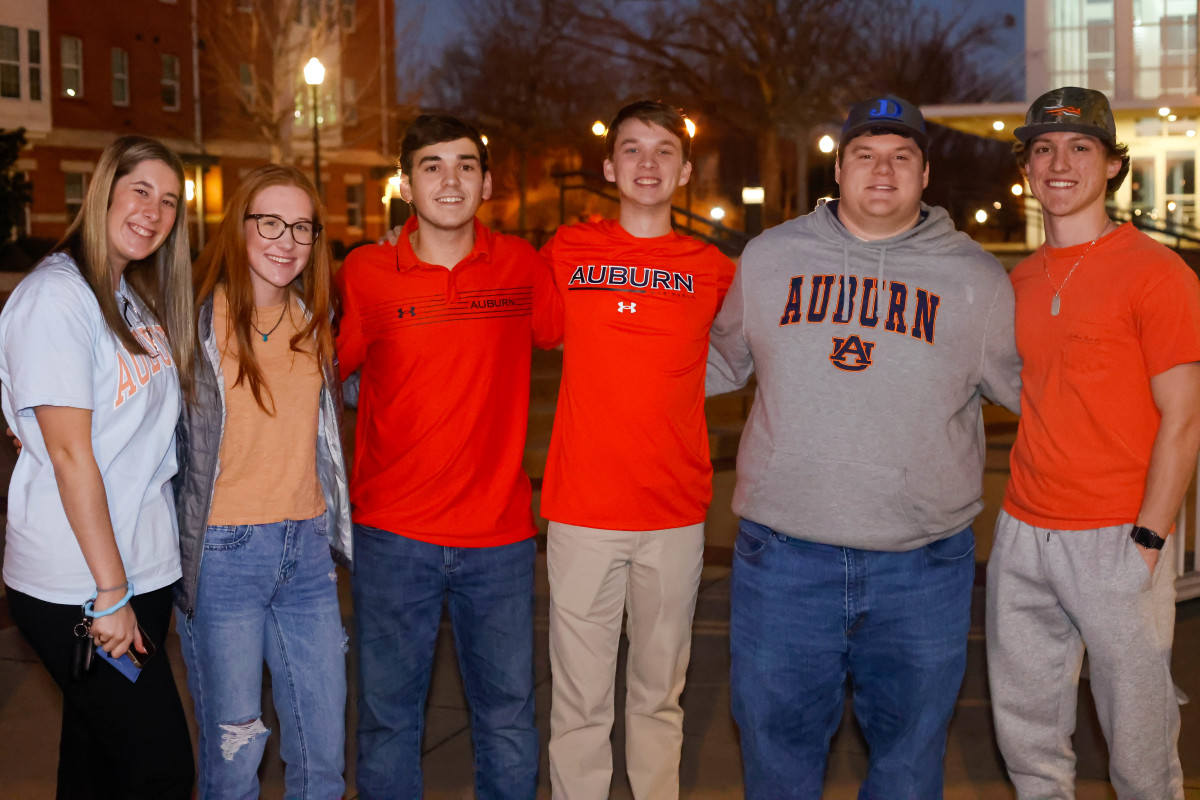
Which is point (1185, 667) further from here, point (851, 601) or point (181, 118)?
point (181, 118)

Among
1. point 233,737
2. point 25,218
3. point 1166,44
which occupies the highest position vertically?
point 1166,44

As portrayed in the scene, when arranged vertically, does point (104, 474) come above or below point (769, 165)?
below

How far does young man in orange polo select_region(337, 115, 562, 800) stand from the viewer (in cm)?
364

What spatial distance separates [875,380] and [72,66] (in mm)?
29955

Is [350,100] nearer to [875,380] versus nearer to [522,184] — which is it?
[522,184]

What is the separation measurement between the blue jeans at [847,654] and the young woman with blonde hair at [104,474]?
1714 millimetres

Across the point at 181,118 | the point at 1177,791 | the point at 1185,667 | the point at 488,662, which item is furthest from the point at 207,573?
the point at 181,118

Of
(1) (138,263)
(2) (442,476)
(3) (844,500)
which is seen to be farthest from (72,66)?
(3) (844,500)

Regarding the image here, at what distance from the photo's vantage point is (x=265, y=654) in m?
3.44

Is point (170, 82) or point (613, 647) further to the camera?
point (170, 82)

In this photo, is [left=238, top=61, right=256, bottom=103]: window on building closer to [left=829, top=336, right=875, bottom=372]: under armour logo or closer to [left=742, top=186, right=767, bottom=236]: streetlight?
[left=742, top=186, right=767, bottom=236]: streetlight

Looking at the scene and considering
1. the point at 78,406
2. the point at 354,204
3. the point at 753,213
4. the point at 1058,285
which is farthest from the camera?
the point at 354,204

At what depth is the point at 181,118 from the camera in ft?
101

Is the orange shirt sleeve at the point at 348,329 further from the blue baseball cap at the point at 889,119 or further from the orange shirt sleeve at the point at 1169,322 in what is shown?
the orange shirt sleeve at the point at 1169,322
